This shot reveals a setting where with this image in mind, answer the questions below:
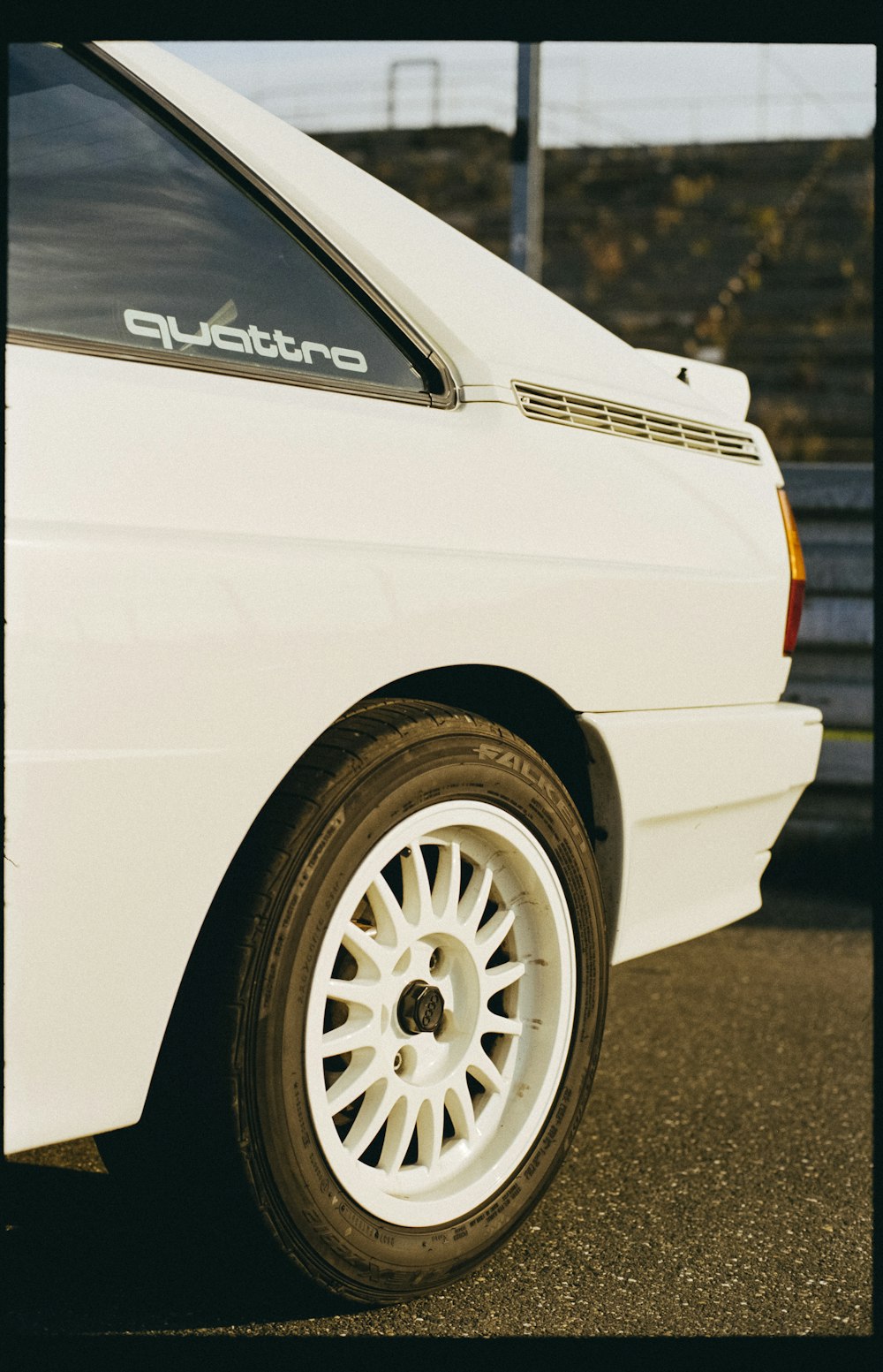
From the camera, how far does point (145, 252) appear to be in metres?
1.91

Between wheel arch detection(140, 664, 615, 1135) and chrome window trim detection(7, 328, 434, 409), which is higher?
chrome window trim detection(7, 328, 434, 409)

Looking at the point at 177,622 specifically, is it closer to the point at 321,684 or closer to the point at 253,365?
the point at 321,684

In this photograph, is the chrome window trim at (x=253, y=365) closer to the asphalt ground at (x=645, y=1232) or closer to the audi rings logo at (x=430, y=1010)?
the audi rings logo at (x=430, y=1010)

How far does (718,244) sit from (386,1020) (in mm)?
18437

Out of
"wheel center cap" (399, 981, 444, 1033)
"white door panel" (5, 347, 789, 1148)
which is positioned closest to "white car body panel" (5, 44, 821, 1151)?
"white door panel" (5, 347, 789, 1148)

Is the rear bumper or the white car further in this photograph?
the rear bumper

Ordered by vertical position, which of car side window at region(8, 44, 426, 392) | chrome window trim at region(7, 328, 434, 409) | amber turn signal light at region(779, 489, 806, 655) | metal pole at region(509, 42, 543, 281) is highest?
metal pole at region(509, 42, 543, 281)

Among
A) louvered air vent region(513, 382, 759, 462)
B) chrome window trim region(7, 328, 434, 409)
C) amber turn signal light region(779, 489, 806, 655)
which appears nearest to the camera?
Result: chrome window trim region(7, 328, 434, 409)

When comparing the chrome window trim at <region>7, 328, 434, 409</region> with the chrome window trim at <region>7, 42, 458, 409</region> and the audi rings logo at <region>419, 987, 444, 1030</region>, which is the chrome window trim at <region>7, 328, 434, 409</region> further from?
the audi rings logo at <region>419, 987, 444, 1030</region>

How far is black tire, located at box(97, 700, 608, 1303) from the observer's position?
184 cm

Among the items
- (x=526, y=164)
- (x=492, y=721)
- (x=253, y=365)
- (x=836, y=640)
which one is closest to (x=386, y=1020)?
(x=492, y=721)

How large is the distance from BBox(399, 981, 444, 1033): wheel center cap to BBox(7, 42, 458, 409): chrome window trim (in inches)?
34.1

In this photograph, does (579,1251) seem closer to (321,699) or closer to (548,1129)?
→ (548,1129)
